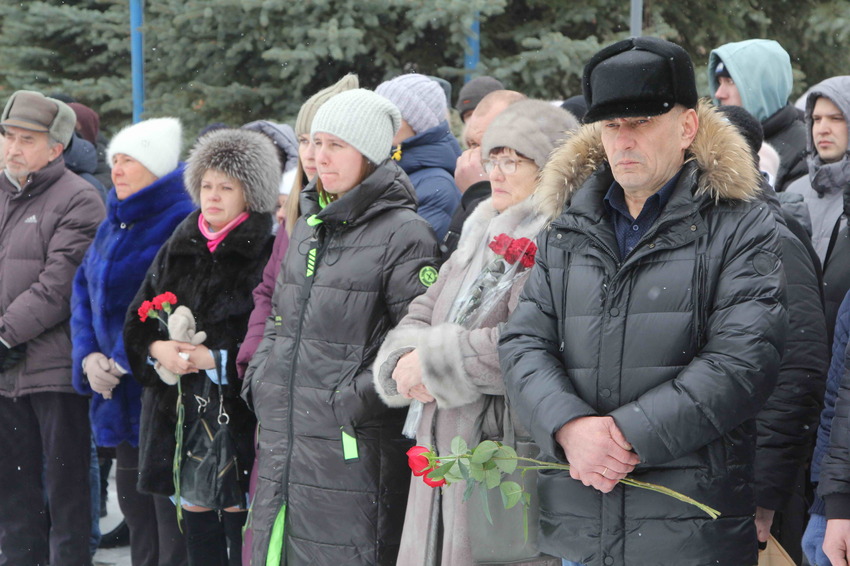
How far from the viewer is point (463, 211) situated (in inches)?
185

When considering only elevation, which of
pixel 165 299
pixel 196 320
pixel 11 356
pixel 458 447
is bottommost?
pixel 11 356

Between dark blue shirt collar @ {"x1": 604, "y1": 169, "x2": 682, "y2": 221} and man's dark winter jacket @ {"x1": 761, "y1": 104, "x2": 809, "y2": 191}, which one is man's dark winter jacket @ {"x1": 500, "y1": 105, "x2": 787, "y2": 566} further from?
man's dark winter jacket @ {"x1": 761, "y1": 104, "x2": 809, "y2": 191}

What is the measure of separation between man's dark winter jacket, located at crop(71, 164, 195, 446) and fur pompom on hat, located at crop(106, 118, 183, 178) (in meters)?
0.09

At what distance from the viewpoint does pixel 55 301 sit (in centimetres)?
582

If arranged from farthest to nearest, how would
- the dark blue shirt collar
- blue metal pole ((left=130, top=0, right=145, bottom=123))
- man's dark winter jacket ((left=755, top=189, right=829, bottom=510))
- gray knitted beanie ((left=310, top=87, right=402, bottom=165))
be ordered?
blue metal pole ((left=130, top=0, right=145, bottom=123)) → gray knitted beanie ((left=310, top=87, right=402, bottom=165)) → man's dark winter jacket ((left=755, top=189, right=829, bottom=510)) → the dark blue shirt collar

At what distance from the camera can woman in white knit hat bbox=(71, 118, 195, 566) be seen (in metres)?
5.52

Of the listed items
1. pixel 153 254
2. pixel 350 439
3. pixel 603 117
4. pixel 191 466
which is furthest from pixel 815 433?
pixel 153 254

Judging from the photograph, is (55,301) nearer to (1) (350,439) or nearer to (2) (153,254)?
(2) (153,254)

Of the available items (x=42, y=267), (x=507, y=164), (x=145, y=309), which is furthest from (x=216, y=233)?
(x=507, y=164)

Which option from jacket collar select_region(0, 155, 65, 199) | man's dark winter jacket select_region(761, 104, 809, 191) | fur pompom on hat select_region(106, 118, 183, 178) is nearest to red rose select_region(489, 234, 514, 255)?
man's dark winter jacket select_region(761, 104, 809, 191)

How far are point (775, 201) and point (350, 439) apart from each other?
1788 mm

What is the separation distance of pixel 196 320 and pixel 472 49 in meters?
4.96

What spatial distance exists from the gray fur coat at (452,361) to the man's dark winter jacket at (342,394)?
0.25m

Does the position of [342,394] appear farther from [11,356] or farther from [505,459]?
[11,356]
